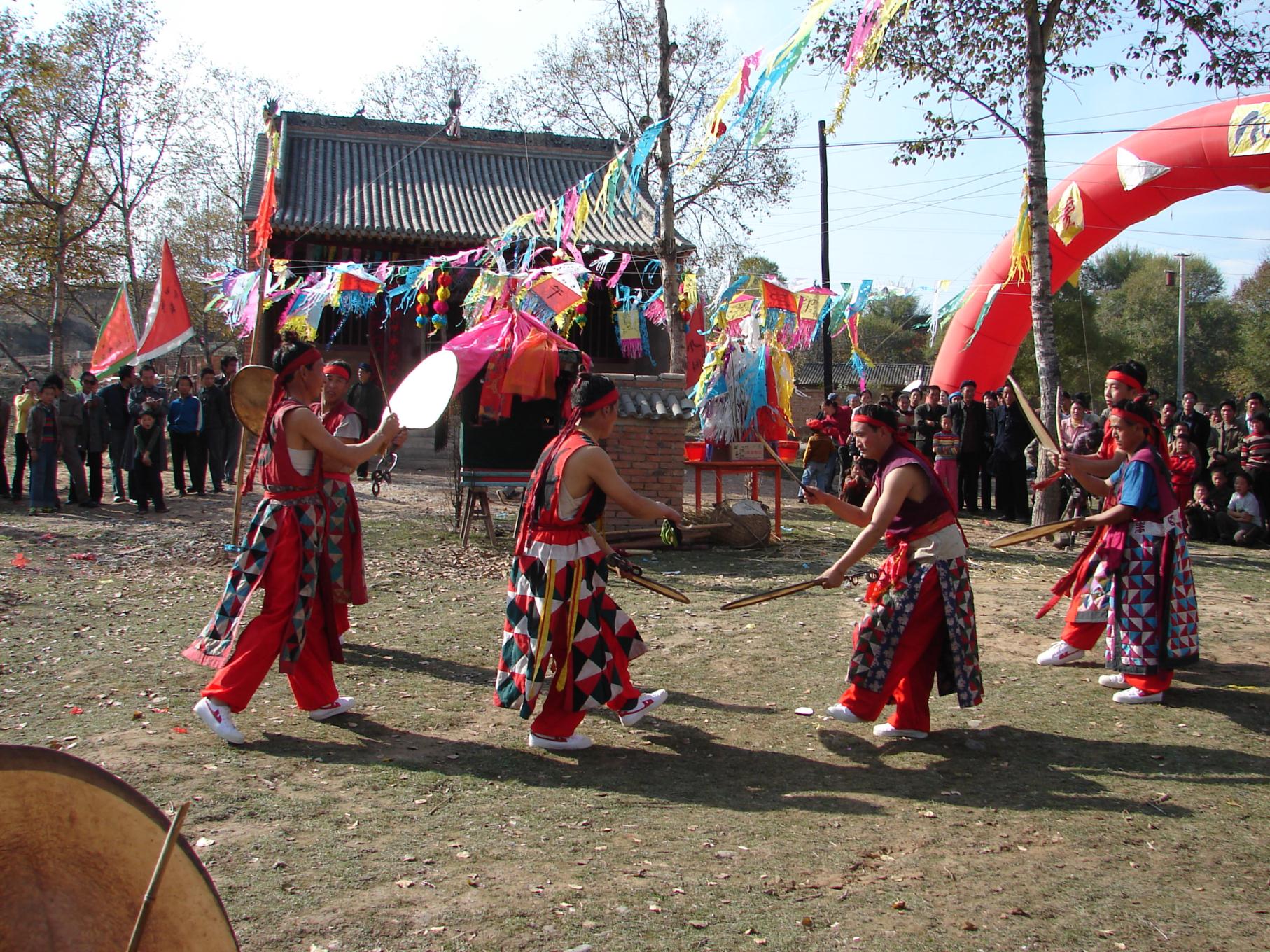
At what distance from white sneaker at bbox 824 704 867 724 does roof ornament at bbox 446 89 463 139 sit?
20725mm

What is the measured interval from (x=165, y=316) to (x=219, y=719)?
5996 millimetres

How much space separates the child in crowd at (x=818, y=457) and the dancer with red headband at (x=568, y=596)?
38.2 inches

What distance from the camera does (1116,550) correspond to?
17.7ft

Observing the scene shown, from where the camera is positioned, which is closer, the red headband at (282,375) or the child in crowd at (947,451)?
the red headband at (282,375)

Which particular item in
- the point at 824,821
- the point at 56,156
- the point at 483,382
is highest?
the point at 56,156

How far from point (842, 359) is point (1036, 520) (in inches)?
1256

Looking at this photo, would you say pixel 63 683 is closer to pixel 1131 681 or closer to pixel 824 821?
pixel 824 821

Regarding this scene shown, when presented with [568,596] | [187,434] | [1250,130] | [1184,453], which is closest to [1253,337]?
[1250,130]

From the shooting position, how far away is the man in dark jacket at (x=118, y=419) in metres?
12.4

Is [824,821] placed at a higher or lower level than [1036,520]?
lower

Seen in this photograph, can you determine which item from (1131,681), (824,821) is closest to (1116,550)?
(1131,681)

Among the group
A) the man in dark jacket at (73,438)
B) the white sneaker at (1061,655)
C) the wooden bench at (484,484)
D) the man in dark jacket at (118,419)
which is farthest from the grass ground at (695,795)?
the man in dark jacket at (118,419)

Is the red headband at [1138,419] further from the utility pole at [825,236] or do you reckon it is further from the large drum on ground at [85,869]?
the utility pole at [825,236]

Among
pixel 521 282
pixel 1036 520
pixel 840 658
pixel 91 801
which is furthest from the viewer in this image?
pixel 521 282
